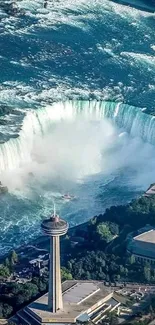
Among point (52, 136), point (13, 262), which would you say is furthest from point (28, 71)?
point (13, 262)

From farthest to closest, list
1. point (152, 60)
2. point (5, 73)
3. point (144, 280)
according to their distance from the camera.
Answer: point (152, 60) < point (5, 73) < point (144, 280)

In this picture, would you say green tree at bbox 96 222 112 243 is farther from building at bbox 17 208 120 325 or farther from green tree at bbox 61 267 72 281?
building at bbox 17 208 120 325

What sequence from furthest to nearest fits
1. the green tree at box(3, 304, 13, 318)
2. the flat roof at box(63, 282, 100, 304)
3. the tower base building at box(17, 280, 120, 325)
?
the flat roof at box(63, 282, 100, 304), the green tree at box(3, 304, 13, 318), the tower base building at box(17, 280, 120, 325)

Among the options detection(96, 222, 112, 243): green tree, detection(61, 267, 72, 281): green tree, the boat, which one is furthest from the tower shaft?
the boat

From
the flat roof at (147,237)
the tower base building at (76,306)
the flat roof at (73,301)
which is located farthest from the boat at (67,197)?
the tower base building at (76,306)

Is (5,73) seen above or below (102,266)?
above

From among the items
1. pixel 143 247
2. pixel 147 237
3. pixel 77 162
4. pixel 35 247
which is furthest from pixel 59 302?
pixel 77 162

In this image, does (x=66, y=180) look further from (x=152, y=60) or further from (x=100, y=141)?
(x=152, y=60)
